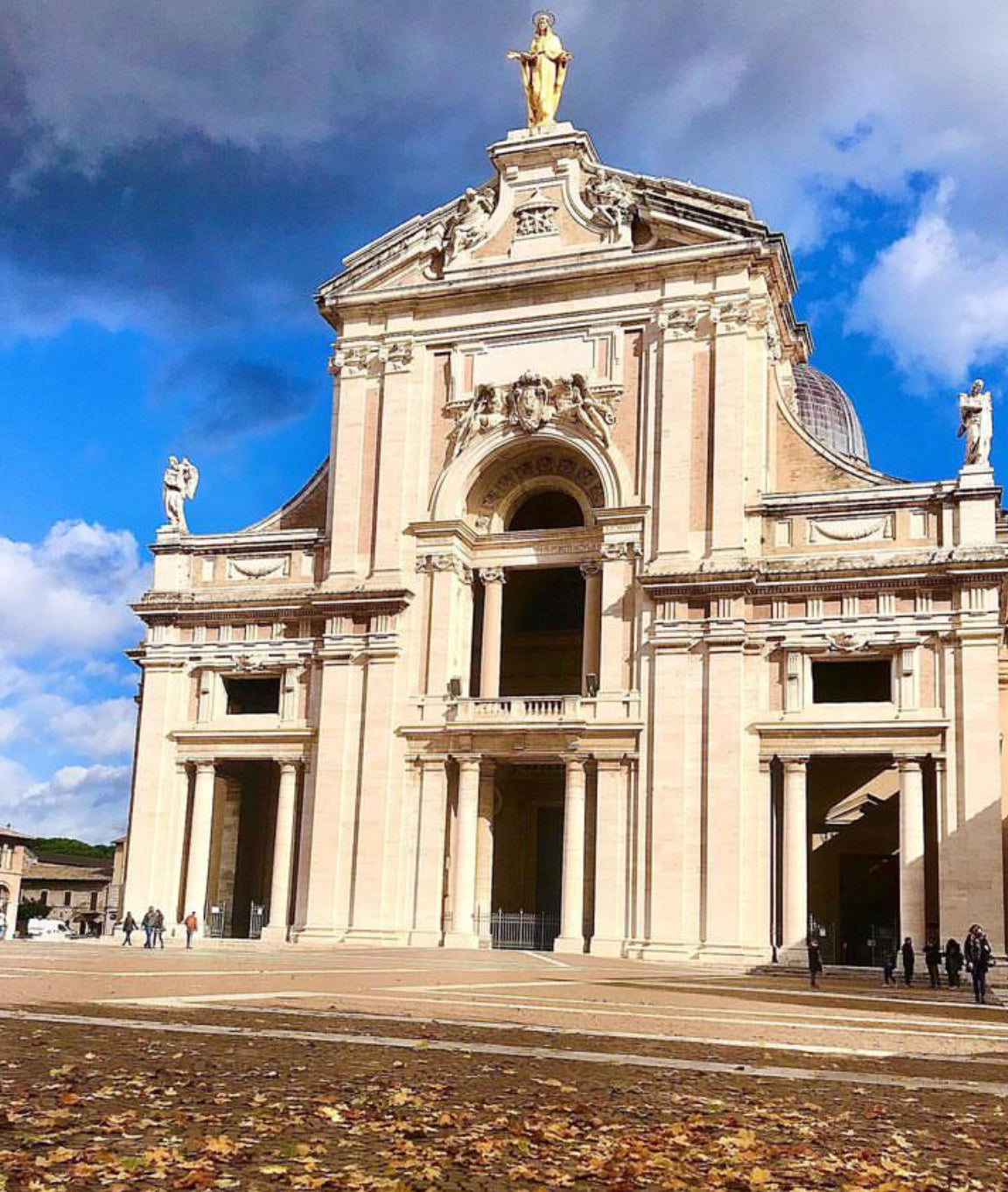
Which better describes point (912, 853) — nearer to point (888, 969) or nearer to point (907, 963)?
point (907, 963)

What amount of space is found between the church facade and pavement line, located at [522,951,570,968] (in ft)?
3.26

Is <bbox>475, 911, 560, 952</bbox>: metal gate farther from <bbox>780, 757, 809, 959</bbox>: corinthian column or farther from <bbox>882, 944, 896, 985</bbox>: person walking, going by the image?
<bbox>882, 944, 896, 985</bbox>: person walking

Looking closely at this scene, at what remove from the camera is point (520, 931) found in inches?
1654

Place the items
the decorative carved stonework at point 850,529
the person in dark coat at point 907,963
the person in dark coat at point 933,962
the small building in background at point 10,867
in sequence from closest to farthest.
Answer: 1. the person in dark coat at point 907,963
2. the person in dark coat at point 933,962
3. the decorative carved stonework at point 850,529
4. the small building in background at point 10,867

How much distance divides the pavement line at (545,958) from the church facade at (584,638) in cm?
99

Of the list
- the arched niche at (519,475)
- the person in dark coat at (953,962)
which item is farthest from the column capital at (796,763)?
the arched niche at (519,475)

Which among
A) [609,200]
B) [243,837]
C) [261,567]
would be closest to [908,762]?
[609,200]

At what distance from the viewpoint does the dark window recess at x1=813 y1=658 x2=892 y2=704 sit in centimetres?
4369

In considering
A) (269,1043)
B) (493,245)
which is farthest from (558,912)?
(269,1043)

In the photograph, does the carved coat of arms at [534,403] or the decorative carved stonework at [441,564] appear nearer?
the decorative carved stonework at [441,564]

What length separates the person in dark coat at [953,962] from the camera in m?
33.4

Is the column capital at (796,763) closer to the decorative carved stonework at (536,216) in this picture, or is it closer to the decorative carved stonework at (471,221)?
the decorative carved stonework at (536,216)

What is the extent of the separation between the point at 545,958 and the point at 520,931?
4998mm

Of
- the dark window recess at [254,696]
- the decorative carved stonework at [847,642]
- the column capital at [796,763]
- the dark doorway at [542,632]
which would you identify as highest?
the dark doorway at [542,632]
